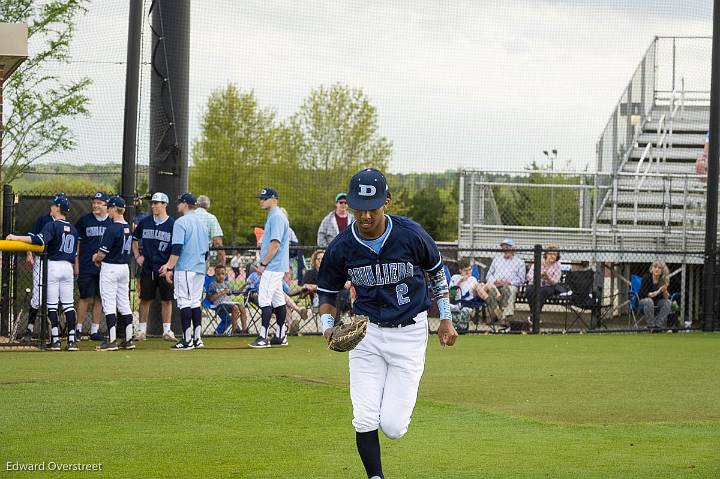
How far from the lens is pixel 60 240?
13.3m

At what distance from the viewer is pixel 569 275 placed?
18.1m

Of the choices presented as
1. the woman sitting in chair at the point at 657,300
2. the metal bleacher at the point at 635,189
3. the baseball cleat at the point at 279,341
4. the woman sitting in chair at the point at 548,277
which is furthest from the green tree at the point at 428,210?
the baseball cleat at the point at 279,341

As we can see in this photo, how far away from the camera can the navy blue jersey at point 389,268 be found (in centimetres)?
611

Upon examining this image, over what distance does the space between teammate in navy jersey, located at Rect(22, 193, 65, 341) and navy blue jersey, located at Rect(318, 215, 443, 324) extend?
26.7ft

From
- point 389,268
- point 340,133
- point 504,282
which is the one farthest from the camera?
point 340,133

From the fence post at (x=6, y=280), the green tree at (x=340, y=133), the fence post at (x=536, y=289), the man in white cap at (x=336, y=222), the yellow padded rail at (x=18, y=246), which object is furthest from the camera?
the green tree at (x=340, y=133)

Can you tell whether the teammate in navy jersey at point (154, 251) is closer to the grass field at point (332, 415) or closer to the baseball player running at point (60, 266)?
the baseball player running at point (60, 266)

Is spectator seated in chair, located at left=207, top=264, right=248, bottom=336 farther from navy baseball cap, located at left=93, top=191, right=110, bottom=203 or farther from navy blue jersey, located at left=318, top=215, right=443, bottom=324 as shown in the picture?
navy blue jersey, located at left=318, top=215, right=443, bottom=324

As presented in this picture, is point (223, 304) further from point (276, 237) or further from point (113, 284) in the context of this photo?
point (276, 237)

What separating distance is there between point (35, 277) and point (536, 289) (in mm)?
7981

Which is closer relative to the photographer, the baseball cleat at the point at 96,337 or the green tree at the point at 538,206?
the baseball cleat at the point at 96,337

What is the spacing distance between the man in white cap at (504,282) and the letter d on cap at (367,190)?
11.7 m

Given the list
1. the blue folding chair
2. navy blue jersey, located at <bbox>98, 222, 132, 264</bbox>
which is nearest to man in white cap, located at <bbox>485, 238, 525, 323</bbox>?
the blue folding chair

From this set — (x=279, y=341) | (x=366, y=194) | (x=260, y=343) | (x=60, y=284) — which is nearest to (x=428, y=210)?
(x=279, y=341)
